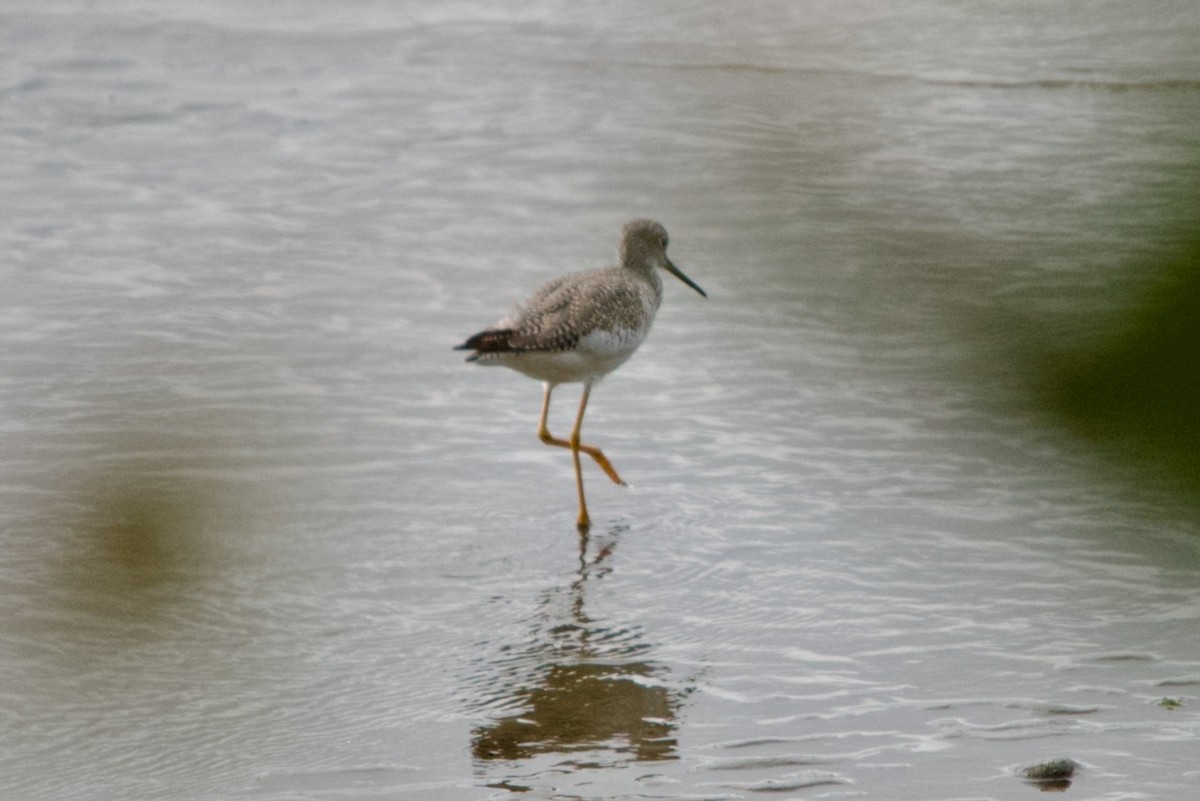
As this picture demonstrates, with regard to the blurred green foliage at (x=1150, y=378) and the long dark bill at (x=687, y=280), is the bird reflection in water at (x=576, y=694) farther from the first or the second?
the blurred green foliage at (x=1150, y=378)

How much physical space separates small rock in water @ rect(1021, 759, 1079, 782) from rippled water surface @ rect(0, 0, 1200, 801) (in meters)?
0.03

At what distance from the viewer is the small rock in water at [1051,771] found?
3.71m

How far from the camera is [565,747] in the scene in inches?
157

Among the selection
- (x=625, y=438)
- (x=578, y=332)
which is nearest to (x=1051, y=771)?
(x=578, y=332)

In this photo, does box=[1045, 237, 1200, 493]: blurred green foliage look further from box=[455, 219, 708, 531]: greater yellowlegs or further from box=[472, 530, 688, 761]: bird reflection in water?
box=[455, 219, 708, 531]: greater yellowlegs

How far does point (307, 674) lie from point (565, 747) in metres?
0.91

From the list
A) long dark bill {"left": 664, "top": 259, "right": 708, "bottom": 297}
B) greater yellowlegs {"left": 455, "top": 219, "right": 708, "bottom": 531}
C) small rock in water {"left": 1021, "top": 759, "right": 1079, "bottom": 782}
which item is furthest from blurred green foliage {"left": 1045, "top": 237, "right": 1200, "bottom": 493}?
greater yellowlegs {"left": 455, "top": 219, "right": 708, "bottom": 531}

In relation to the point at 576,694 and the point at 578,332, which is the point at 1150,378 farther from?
the point at 578,332

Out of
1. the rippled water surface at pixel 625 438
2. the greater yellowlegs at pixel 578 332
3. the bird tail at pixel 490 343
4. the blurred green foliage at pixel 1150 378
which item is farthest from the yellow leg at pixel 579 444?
the blurred green foliage at pixel 1150 378

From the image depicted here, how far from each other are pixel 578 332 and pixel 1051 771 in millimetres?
2499

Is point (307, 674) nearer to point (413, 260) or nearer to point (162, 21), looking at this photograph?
point (413, 260)

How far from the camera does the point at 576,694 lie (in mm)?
4348

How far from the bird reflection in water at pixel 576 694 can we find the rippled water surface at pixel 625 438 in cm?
2

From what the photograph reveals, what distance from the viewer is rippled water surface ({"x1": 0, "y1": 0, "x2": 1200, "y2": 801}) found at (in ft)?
3.81
